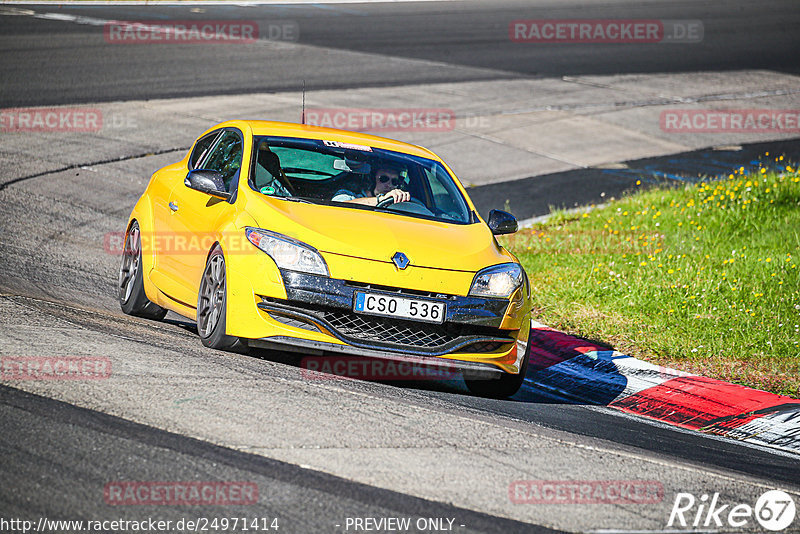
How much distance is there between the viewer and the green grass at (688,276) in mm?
8914

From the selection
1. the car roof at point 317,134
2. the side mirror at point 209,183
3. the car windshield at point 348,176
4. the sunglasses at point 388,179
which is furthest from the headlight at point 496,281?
the side mirror at point 209,183

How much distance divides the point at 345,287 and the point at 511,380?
1498mm

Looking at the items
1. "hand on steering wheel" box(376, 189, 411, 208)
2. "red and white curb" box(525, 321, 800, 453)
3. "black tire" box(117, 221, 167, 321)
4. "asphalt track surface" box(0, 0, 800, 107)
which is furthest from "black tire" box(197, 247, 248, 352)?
"asphalt track surface" box(0, 0, 800, 107)

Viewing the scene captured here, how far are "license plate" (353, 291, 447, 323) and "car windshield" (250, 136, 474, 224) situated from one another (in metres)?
1.12

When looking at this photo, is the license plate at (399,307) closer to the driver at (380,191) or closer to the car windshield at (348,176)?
the car windshield at (348,176)

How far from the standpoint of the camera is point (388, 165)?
8.23 meters

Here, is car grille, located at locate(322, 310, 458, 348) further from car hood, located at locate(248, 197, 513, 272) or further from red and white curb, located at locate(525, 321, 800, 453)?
red and white curb, located at locate(525, 321, 800, 453)

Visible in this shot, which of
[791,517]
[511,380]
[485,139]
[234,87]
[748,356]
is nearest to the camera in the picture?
[791,517]

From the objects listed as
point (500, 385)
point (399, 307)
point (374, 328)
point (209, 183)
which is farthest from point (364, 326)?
point (209, 183)

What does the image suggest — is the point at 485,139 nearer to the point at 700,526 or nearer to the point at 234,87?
the point at 234,87

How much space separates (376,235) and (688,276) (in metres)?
4.76

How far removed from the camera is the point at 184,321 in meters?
8.96

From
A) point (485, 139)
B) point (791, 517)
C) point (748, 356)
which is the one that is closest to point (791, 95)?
point (485, 139)

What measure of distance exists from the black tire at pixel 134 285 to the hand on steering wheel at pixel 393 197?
199 centimetres
